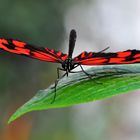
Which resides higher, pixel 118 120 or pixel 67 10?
pixel 67 10

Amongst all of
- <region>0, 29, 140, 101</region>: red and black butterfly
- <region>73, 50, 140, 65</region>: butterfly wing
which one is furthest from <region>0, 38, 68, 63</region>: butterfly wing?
<region>73, 50, 140, 65</region>: butterfly wing

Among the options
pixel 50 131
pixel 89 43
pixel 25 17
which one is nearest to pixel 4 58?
pixel 25 17

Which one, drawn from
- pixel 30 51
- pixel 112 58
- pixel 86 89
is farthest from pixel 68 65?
pixel 86 89

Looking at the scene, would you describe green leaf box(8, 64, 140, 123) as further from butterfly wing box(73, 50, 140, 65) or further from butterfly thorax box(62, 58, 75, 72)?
butterfly thorax box(62, 58, 75, 72)

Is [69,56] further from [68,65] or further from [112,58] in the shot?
[112,58]

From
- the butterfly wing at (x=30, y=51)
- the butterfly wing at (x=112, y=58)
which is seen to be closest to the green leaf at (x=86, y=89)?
the butterfly wing at (x=112, y=58)

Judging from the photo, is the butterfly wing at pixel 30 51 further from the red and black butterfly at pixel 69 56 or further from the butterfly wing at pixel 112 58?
the butterfly wing at pixel 112 58

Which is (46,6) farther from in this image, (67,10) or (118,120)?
(118,120)
